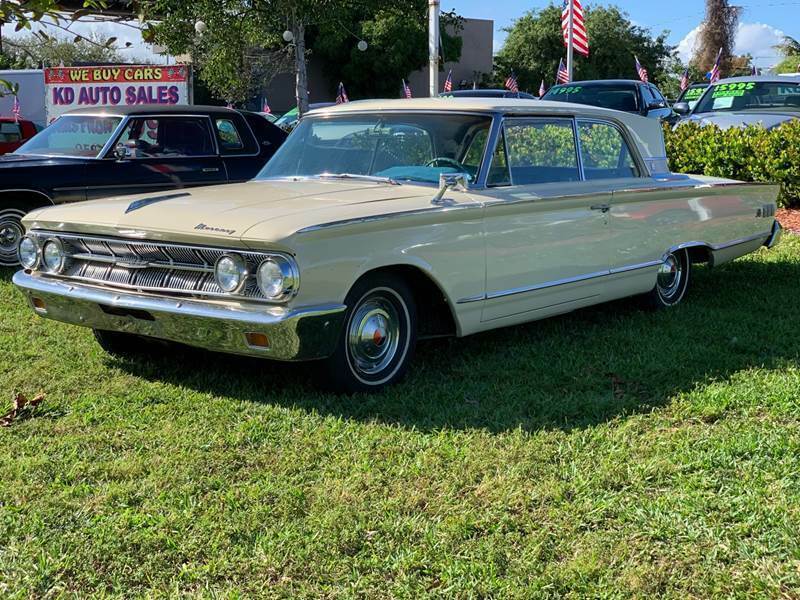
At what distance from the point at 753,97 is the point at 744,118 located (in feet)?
3.25

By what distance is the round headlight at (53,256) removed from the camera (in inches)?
193

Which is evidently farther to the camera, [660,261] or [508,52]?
[508,52]

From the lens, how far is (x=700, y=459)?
3816 mm

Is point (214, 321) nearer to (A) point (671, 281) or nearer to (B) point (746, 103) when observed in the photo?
(A) point (671, 281)

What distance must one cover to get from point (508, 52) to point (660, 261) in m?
48.2

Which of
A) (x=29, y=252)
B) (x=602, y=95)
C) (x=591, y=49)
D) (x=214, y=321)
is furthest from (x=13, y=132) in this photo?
(x=591, y=49)

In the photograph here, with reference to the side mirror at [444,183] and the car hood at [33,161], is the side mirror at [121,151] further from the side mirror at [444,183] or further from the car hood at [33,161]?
the side mirror at [444,183]

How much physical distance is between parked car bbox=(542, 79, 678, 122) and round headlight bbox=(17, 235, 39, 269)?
10823 mm

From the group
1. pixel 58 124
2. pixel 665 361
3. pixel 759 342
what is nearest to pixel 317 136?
pixel 665 361

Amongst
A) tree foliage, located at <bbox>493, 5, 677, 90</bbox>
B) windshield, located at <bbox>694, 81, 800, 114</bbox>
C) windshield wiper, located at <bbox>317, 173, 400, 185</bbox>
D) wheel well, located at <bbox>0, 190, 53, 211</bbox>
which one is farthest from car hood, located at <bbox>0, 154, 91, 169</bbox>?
tree foliage, located at <bbox>493, 5, 677, 90</bbox>

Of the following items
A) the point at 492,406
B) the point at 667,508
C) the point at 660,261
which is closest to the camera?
the point at 667,508

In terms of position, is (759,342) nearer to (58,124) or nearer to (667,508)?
(667,508)

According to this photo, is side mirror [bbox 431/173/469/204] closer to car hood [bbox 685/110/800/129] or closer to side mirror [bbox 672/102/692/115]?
car hood [bbox 685/110/800/129]

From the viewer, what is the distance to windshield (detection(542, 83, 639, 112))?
14.6 meters
